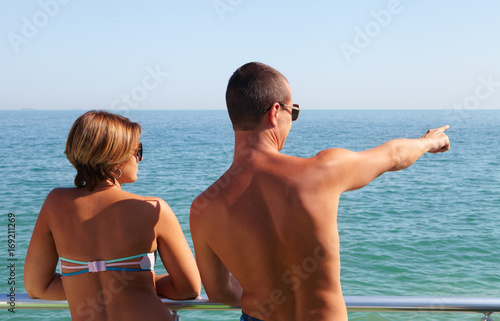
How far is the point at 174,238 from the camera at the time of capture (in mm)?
1800

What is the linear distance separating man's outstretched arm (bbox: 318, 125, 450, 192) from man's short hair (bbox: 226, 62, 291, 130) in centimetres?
25

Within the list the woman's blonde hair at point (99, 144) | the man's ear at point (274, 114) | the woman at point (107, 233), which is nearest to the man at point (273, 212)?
the man's ear at point (274, 114)

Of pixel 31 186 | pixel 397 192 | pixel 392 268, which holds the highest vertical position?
pixel 397 192

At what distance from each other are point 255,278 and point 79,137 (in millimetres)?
790

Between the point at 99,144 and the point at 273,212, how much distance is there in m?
0.68

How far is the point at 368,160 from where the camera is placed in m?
1.64

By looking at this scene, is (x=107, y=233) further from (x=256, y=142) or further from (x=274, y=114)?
(x=274, y=114)

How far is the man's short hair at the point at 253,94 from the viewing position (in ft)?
5.37

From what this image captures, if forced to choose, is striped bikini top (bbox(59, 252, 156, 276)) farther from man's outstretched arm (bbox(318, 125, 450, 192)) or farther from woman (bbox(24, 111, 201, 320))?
man's outstretched arm (bbox(318, 125, 450, 192))

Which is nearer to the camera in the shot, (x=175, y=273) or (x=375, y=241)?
(x=175, y=273)

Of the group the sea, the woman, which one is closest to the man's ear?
the woman

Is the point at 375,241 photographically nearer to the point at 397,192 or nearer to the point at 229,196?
the point at 397,192

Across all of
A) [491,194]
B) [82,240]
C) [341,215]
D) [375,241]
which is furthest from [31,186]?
[82,240]

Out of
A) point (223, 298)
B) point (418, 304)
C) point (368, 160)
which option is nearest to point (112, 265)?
point (223, 298)
